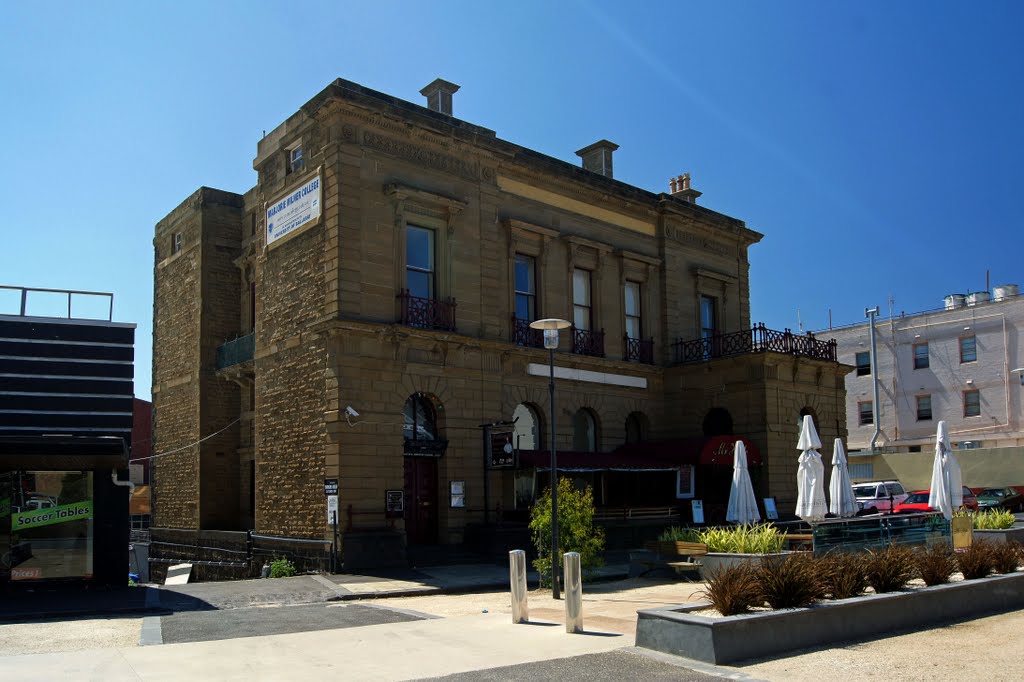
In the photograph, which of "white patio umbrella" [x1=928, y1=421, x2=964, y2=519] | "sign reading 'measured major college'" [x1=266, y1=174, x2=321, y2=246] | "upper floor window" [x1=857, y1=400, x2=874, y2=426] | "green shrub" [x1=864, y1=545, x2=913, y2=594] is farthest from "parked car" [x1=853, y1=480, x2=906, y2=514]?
"green shrub" [x1=864, y1=545, x2=913, y2=594]

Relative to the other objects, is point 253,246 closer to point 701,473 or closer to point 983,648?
point 701,473

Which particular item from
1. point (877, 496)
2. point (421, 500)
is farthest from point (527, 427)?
point (877, 496)

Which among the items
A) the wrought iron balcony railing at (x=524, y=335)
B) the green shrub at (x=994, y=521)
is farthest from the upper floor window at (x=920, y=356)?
the wrought iron balcony railing at (x=524, y=335)

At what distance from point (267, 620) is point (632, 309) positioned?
19962 mm

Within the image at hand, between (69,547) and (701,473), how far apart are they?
63.3ft

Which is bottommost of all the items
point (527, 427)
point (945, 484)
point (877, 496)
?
point (877, 496)

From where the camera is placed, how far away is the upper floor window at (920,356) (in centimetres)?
5412

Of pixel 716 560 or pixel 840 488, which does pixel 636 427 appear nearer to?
pixel 840 488

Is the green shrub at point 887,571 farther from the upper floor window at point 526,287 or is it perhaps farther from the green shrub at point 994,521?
the upper floor window at point 526,287

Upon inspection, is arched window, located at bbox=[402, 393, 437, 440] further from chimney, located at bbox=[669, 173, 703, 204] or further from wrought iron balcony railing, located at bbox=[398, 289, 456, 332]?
chimney, located at bbox=[669, 173, 703, 204]

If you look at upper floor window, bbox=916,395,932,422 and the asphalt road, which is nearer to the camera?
the asphalt road

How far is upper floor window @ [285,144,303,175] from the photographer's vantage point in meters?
25.4

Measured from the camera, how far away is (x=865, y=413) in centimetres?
5691

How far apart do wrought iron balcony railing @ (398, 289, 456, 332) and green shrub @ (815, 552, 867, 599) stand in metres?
13.8
